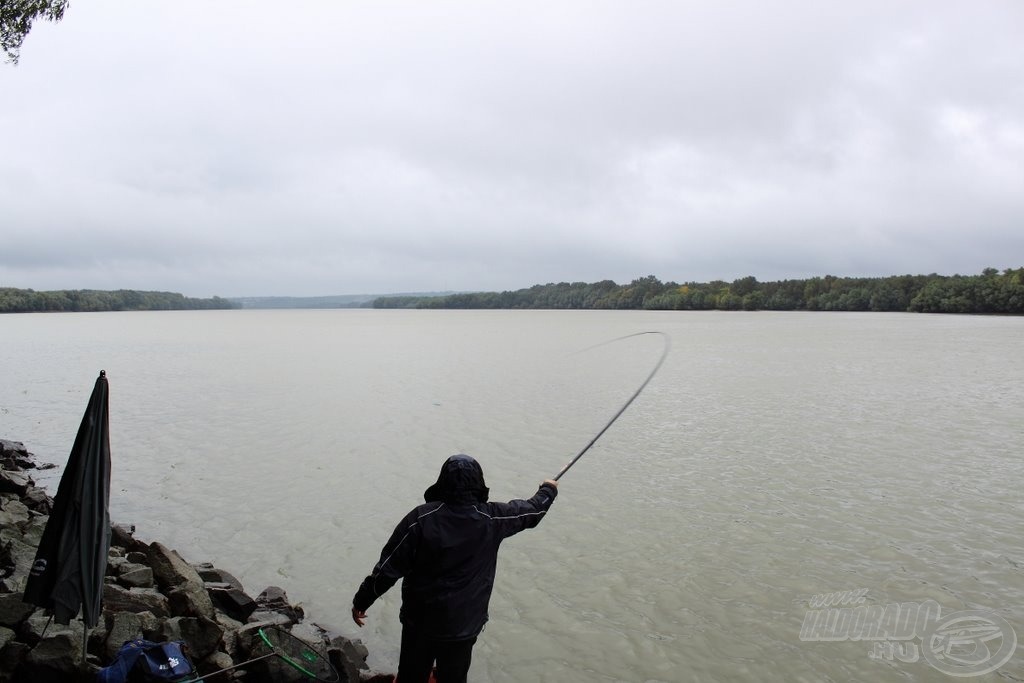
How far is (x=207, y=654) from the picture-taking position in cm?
611

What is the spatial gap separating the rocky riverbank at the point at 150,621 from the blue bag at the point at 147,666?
1.83ft

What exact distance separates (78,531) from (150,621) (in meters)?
1.73

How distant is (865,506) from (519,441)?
870 centimetres

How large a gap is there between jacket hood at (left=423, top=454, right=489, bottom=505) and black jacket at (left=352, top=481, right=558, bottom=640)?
30mm

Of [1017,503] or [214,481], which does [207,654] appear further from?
[1017,503]

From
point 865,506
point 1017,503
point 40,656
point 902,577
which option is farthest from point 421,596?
point 1017,503

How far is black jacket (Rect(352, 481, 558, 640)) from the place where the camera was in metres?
4.41

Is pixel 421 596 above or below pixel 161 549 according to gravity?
above

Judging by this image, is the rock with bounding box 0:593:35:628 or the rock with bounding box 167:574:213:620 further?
the rock with bounding box 167:574:213:620

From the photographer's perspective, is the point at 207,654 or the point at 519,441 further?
the point at 519,441

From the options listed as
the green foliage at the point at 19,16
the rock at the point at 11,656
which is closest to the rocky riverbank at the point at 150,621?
the rock at the point at 11,656

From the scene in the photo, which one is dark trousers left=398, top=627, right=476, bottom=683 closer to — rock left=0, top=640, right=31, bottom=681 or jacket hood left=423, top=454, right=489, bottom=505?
jacket hood left=423, top=454, right=489, bottom=505

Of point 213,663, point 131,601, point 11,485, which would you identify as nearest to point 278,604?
point 131,601

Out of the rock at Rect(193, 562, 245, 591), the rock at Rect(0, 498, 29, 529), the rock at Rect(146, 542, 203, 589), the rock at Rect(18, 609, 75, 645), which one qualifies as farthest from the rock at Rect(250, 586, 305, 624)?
the rock at Rect(0, 498, 29, 529)
